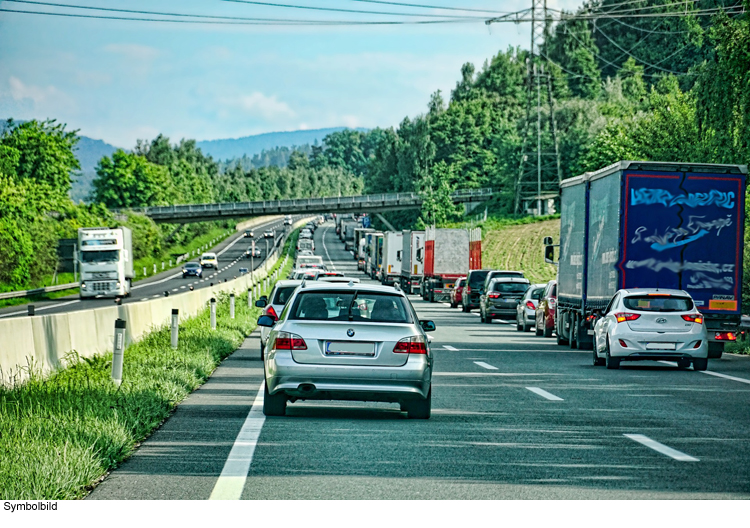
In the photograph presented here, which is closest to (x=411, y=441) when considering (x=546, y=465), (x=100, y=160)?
(x=546, y=465)

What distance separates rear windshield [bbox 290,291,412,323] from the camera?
12969 millimetres

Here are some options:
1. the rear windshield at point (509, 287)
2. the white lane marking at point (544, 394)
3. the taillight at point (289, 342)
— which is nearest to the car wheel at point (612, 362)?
the white lane marking at point (544, 394)

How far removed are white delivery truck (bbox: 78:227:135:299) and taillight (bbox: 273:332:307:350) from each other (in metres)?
51.9

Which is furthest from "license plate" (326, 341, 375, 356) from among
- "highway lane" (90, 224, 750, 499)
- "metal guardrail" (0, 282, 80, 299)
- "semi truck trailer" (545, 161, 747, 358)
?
"metal guardrail" (0, 282, 80, 299)

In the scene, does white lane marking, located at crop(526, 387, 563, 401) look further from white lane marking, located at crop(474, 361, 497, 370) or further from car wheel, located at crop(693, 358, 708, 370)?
car wheel, located at crop(693, 358, 708, 370)

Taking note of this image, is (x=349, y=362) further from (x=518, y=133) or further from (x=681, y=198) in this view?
(x=518, y=133)

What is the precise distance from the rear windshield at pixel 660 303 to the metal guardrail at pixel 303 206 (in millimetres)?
114416

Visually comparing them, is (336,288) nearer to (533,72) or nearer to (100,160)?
(533,72)

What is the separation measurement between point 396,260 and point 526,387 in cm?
5836

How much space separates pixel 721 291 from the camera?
76.8 feet

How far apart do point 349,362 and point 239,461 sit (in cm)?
300

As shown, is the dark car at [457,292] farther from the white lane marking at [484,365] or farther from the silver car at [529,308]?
the white lane marking at [484,365]

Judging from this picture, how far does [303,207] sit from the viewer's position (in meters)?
139

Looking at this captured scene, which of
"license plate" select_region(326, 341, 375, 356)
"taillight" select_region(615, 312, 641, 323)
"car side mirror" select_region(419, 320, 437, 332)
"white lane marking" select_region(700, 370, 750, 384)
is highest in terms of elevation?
"car side mirror" select_region(419, 320, 437, 332)
